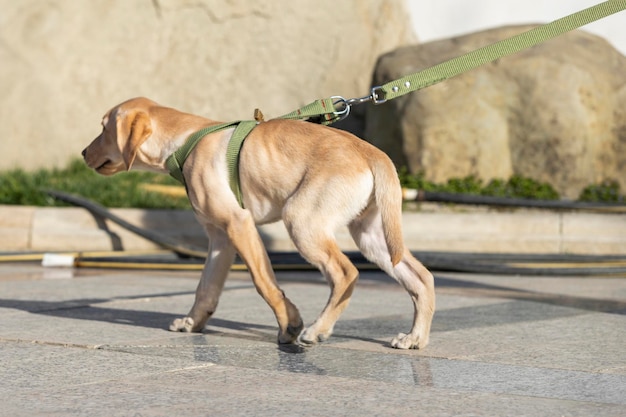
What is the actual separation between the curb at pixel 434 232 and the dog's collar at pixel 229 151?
A: 484cm

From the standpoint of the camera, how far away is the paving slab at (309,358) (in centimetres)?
305

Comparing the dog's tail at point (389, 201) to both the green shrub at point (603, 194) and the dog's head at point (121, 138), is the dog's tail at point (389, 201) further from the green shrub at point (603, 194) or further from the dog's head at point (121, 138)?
the green shrub at point (603, 194)

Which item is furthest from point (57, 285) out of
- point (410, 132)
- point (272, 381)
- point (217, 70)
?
point (217, 70)

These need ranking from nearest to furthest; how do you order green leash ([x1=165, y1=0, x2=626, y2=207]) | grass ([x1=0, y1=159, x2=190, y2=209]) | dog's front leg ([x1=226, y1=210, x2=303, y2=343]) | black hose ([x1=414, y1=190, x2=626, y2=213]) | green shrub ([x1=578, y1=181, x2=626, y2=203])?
dog's front leg ([x1=226, y1=210, x2=303, y2=343]), green leash ([x1=165, y1=0, x2=626, y2=207]), black hose ([x1=414, y1=190, x2=626, y2=213]), grass ([x1=0, y1=159, x2=190, y2=209]), green shrub ([x1=578, y1=181, x2=626, y2=203])

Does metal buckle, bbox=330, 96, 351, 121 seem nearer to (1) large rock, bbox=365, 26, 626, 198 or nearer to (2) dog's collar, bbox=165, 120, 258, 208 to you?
(2) dog's collar, bbox=165, 120, 258, 208

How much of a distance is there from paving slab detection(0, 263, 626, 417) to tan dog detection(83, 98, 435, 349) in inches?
6.1

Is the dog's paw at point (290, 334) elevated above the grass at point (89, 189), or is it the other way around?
the dog's paw at point (290, 334)

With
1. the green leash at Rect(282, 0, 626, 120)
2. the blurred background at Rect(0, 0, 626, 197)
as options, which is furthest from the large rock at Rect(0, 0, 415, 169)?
the green leash at Rect(282, 0, 626, 120)

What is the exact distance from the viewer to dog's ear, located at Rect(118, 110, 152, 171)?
4.57 m

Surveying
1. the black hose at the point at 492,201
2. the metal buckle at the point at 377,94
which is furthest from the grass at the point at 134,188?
the metal buckle at the point at 377,94

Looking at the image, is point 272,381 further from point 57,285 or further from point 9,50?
point 9,50

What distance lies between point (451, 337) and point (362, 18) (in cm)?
1113

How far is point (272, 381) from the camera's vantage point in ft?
11.2

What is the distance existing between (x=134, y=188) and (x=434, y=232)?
3.34 metres
